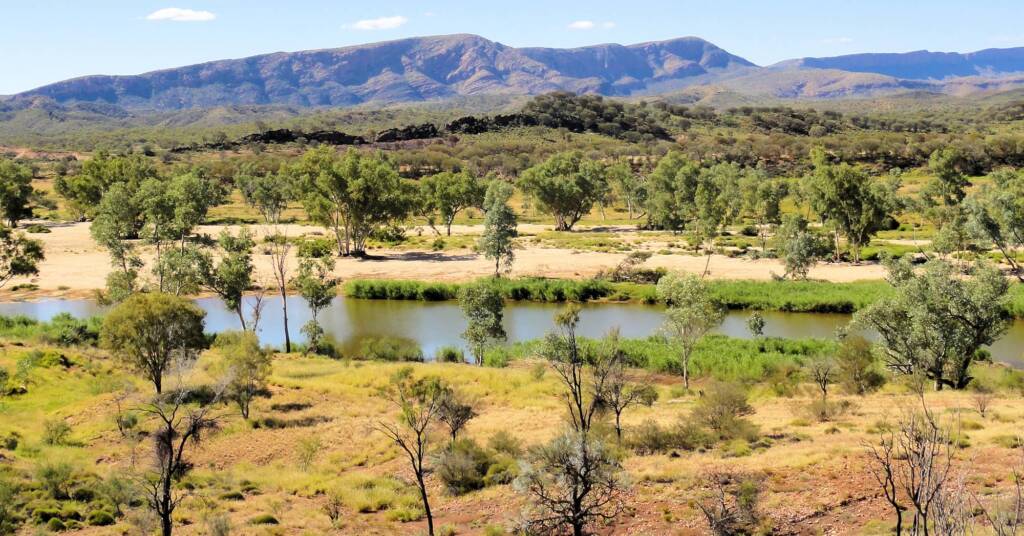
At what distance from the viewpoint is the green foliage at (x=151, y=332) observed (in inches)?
1298

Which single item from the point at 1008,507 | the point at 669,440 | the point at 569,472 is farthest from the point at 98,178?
the point at 1008,507

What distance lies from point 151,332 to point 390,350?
15.3m

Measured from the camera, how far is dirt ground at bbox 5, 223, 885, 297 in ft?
222

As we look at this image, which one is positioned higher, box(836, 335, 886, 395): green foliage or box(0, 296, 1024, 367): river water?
box(836, 335, 886, 395): green foliage

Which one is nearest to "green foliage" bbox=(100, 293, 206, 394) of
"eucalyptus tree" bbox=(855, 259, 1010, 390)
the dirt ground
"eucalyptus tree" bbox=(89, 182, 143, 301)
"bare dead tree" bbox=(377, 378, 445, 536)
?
"bare dead tree" bbox=(377, 378, 445, 536)

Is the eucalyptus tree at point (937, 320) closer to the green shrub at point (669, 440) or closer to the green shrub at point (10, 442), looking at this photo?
the green shrub at point (669, 440)

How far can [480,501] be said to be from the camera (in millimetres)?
23219

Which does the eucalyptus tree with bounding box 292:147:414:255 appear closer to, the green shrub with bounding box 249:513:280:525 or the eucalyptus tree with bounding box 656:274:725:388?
the eucalyptus tree with bounding box 656:274:725:388

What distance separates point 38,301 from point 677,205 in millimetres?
69347

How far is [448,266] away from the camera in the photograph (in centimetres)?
7512

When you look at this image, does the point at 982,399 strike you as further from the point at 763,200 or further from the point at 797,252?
the point at 763,200

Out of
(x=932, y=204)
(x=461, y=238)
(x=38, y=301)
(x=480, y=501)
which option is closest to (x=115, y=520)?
(x=480, y=501)

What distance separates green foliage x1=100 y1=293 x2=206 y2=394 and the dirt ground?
28.4 m

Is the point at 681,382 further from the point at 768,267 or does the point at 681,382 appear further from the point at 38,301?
the point at 38,301
